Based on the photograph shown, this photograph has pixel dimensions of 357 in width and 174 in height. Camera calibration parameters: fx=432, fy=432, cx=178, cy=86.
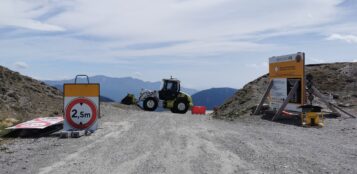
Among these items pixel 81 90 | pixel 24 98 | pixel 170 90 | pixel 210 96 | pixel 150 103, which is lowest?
pixel 210 96

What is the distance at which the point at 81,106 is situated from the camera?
Result: 50.9 feet

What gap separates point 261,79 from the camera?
121ft

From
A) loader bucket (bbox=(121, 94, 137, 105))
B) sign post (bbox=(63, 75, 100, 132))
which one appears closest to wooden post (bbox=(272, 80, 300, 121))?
sign post (bbox=(63, 75, 100, 132))

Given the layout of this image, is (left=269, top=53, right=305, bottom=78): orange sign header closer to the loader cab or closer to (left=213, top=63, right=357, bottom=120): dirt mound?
(left=213, top=63, right=357, bottom=120): dirt mound

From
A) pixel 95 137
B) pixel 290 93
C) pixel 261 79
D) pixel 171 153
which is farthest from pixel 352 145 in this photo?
pixel 261 79

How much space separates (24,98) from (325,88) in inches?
791

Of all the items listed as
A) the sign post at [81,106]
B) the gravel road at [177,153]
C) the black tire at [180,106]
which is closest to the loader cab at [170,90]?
the black tire at [180,106]

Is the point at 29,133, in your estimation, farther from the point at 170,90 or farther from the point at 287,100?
the point at 170,90

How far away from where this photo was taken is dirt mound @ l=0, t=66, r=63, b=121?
74.4 feet

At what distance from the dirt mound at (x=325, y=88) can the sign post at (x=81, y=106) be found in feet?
39.3

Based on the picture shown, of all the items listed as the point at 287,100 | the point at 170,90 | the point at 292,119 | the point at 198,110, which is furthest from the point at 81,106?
the point at 198,110

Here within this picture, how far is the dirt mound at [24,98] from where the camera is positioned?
74.4 ft

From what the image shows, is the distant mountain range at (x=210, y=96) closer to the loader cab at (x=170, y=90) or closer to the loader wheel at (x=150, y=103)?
the loader cab at (x=170, y=90)

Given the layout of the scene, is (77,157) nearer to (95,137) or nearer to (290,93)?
(95,137)
